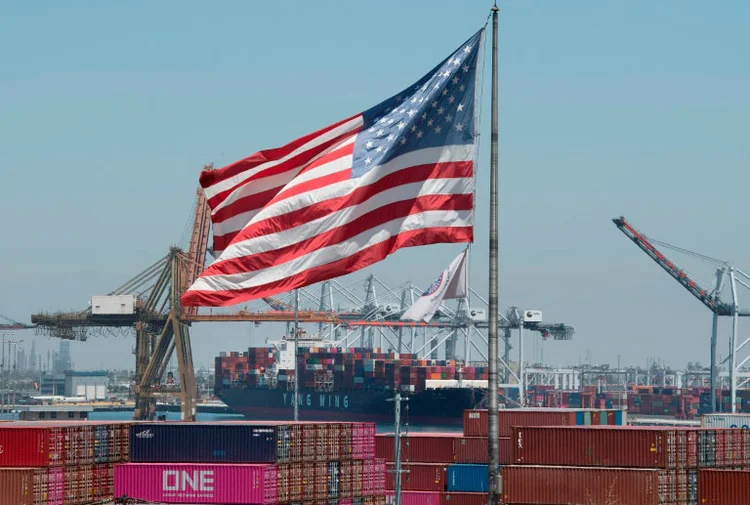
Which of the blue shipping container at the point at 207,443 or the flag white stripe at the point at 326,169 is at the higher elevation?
the flag white stripe at the point at 326,169

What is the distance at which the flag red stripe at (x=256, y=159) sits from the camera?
24.3 metres

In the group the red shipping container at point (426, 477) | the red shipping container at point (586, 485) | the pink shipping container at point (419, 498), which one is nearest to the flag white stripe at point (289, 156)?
the red shipping container at point (586, 485)

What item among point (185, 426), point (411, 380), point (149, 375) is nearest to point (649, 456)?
point (185, 426)

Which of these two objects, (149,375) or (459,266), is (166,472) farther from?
(149,375)

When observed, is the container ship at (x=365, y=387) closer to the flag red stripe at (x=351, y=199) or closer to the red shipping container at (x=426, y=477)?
the red shipping container at (x=426, y=477)

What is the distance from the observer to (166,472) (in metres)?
42.9

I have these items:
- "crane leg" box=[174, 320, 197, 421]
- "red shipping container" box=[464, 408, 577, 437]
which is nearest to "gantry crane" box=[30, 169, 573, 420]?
"crane leg" box=[174, 320, 197, 421]

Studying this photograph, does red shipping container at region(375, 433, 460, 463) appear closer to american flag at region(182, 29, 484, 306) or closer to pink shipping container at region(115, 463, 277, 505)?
pink shipping container at region(115, 463, 277, 505)

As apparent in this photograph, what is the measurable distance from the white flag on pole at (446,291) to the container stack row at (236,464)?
4533 mm

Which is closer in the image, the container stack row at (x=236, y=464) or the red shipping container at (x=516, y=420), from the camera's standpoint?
the container stack row at (x=236, y=464)

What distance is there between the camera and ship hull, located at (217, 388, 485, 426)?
6604 inches

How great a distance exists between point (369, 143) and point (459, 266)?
13114mm

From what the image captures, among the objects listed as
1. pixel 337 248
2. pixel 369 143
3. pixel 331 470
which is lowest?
pixel 331 470

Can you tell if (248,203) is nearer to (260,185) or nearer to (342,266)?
(260,185)
